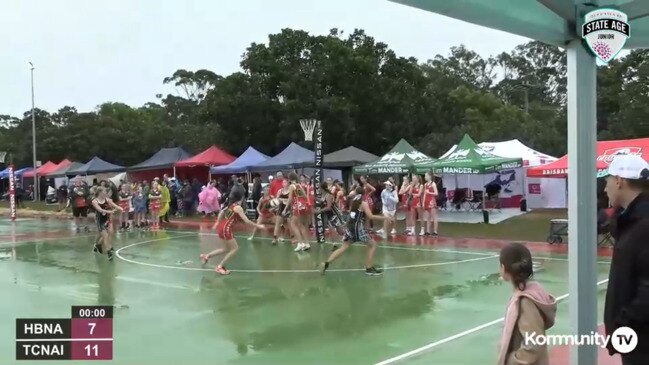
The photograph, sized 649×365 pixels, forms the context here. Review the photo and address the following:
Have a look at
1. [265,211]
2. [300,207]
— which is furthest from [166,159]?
[300,207]

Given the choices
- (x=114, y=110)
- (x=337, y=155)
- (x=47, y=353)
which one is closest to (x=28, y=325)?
(x=47, y=353)

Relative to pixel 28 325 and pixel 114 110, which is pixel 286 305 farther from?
pixel 114 110

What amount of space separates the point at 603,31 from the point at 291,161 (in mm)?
22368

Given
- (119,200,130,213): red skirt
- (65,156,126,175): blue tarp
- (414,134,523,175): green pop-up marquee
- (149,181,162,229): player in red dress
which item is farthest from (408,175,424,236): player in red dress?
(65,156,126,175): blue tarp

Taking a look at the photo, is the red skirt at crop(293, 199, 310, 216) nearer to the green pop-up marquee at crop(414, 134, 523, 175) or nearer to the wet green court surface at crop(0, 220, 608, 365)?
the wet green court surface at crop(0, 220, 608, 365)

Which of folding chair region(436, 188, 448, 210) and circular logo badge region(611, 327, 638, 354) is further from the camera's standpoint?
folding chair region(436, 188, 448, 210)

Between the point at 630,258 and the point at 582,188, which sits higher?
the point at 582,188

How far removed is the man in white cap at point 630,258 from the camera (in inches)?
113

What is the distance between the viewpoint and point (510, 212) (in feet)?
86.1

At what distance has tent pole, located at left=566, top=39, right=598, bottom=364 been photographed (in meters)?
3.95

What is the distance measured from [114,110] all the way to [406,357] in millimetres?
75809

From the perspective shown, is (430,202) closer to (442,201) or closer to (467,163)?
(467,163)
